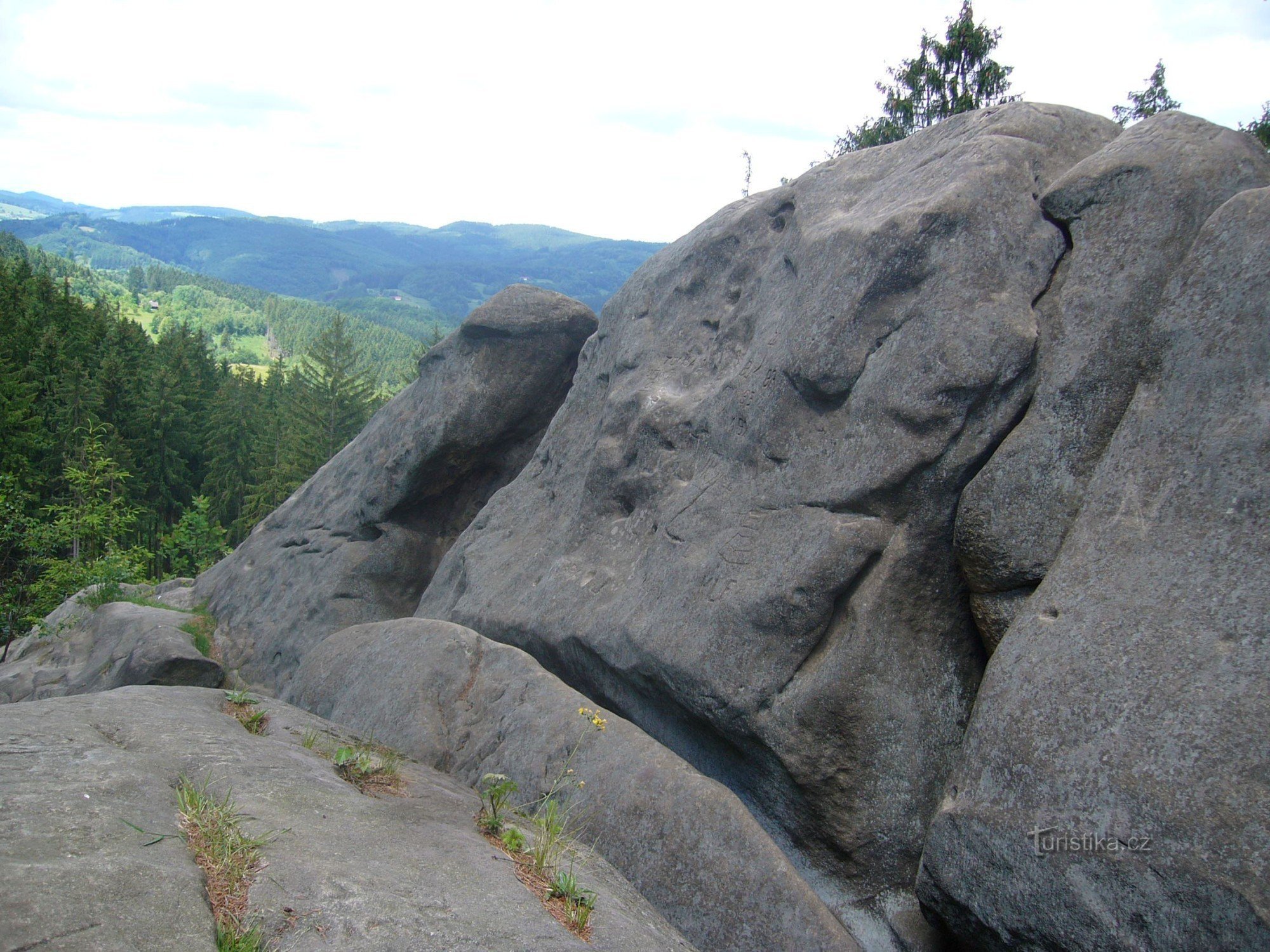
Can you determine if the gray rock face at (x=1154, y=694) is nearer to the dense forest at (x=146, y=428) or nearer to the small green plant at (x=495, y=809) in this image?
the small green plant at (x=495, y=809)

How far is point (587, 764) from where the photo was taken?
9.03m

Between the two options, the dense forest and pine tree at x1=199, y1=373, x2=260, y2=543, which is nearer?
the dense forest

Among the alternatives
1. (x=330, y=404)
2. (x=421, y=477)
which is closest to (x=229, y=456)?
(x=330, y=404)

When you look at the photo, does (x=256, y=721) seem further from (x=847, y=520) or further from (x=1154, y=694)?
(x=1154, y=694)

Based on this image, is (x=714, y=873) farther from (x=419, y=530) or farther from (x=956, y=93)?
(x=956, y=93)

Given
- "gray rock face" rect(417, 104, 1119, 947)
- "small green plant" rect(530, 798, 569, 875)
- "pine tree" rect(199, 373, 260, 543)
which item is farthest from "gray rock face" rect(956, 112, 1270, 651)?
"pine tree" rect(199, 373, 260, 543)

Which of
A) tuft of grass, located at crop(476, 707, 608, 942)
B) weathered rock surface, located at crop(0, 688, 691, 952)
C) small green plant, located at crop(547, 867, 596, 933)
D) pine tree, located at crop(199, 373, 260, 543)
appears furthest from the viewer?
pine tree, located at crop(199, 373, 260, 543)

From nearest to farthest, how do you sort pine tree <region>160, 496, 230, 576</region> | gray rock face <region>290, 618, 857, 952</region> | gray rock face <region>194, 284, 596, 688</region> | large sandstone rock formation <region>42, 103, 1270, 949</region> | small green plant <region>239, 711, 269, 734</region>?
large sandstone rock formation <region>42, 103, 1270, 949</region> → gray rock face <region>290, 618, 857, 952</region> → small green plant <region>239, 711, 269, 734</region> → gray rock face <region>194, 284, 596, 688</region> → pine tree <region>160, 496, 230, 576</region>

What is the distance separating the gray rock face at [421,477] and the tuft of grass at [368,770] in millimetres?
10790

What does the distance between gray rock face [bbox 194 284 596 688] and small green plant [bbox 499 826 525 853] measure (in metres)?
12.6

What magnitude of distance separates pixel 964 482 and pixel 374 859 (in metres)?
6.46

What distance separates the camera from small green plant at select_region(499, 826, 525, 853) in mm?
6707

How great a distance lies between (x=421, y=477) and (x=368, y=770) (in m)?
11.8

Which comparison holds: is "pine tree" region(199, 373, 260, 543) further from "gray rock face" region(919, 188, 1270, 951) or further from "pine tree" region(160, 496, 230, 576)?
"gray rock face" region(919, 188, 1270, 951)
